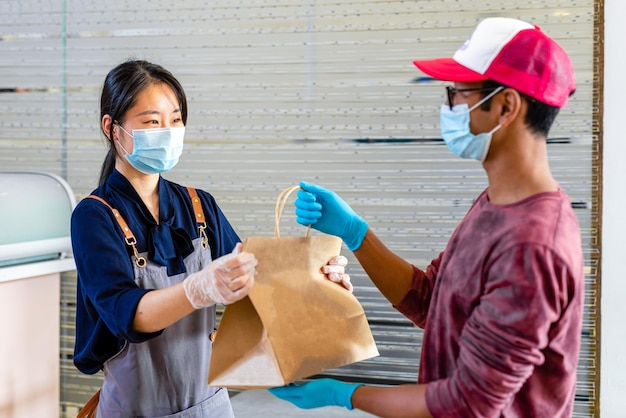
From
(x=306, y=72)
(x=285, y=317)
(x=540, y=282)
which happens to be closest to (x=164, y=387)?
(x=285, y=317)

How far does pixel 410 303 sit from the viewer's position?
178cm

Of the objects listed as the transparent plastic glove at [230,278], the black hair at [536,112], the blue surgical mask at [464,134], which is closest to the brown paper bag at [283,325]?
the transparent plastic glove at [230,278]

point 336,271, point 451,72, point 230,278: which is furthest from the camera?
point 336,271

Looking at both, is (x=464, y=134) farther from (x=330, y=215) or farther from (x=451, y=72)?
(x=330, y=215)

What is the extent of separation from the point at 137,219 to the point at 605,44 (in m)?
2.21

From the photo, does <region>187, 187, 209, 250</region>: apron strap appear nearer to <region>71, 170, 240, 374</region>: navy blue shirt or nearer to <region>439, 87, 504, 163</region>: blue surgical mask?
<region>71, 170, 240, 374</region>: navy blue shirt

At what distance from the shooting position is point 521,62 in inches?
52.4

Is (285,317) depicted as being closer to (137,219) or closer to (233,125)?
(137,219)

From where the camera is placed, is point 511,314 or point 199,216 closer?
point 511,314

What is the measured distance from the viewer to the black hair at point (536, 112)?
1.35m

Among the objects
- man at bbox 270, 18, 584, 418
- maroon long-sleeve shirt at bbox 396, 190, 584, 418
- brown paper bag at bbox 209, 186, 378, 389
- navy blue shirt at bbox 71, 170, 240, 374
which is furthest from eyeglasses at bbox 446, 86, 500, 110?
navy blue shirt at bbox 71, 170, 240, 374

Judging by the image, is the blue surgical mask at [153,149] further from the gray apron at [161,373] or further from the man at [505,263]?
the man at [505,263]

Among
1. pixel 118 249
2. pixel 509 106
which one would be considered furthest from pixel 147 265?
pixel 509 106

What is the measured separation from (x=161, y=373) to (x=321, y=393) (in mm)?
506
